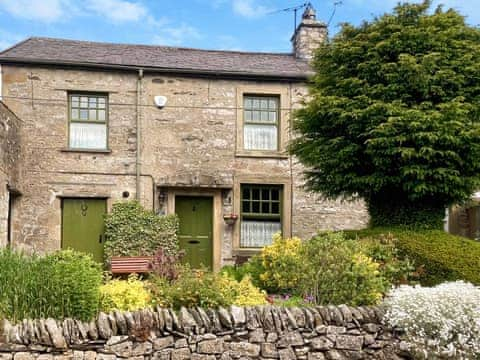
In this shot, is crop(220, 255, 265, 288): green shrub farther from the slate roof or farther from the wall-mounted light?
the slate roof

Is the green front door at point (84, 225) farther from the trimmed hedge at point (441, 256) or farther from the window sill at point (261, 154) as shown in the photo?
the trimmed hedge at point (441, 256)

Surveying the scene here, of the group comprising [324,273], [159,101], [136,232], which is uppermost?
[159,101]

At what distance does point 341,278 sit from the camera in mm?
7047

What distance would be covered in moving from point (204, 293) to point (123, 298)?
3.11 ft

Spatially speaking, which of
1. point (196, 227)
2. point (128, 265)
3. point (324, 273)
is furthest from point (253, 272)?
point (196, 227)

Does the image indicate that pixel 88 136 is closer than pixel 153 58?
Yes

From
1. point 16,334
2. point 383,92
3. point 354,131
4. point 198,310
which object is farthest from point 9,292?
point 383,92

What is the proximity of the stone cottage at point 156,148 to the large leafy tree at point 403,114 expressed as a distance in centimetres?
390

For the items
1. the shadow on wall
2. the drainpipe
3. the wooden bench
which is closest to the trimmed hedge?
the wooden bench

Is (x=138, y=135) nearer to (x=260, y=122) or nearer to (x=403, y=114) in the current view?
(x=260, y=122)

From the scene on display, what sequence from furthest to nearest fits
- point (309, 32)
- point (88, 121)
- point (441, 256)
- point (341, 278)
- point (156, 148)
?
point (309, 32) < point (156, 148) < point (88, 121) < point (441, 256) < point (341, 278)

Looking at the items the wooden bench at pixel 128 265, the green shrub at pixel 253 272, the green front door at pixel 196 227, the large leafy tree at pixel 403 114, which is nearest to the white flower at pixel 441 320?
the green shrub at pixel 253 272

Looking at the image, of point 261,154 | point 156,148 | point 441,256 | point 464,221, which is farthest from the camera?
point 464,221

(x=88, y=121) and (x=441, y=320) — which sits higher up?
(x=88, y=121)
